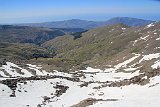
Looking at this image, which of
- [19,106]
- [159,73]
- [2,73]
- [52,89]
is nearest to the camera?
[19,106]

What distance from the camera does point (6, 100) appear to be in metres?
47.0

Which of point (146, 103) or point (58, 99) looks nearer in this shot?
point (146, 103)

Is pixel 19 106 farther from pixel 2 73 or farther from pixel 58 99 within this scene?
pixel 2 73

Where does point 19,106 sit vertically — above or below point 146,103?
below

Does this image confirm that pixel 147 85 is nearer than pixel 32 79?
Yes

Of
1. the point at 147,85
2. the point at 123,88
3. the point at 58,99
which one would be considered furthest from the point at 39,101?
the point at 147,85

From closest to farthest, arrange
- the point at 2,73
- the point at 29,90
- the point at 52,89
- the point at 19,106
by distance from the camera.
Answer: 1. the point at 19,106
2. the point at 29,90
3. the point at 52,89
4. the point at 2,73

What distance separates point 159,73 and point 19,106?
65.6ft

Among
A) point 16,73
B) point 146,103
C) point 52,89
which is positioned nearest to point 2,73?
point 16,73

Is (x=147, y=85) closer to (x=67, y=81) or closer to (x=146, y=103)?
(x=146, y=103)

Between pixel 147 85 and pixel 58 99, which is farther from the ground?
pixel 147 85

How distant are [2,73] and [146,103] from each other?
45.5 metres

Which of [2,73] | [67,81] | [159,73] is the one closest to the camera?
[159,73]

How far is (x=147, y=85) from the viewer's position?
4488 centimetres
